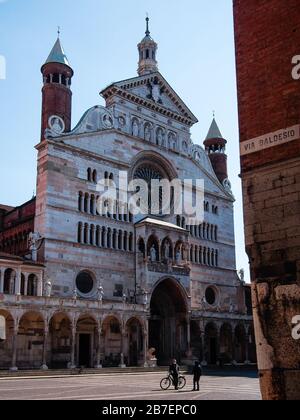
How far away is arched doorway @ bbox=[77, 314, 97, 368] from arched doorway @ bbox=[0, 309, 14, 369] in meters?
5.33

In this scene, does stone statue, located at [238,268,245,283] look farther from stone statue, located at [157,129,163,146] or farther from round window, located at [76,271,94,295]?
round window, located at [76,271,94,295]

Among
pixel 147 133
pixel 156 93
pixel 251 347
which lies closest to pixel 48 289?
pixel 147 133

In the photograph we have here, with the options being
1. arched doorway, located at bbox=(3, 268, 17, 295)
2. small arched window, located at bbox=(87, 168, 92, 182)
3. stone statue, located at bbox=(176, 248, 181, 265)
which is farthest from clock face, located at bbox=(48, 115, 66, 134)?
stone statue, located at bbox=(176, 248, 181, 265)

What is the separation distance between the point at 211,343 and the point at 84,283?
1483 centimetres

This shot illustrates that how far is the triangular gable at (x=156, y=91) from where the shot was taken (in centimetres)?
4512

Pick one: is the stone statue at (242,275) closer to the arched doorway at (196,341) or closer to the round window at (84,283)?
the arched doorway at (196,341)

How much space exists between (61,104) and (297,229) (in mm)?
33388

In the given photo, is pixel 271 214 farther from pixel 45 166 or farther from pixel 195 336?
pixel 195 336

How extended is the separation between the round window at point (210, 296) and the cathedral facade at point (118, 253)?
0.21 m

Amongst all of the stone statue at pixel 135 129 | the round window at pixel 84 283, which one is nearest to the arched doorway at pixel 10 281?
the round window at pixel 84 283

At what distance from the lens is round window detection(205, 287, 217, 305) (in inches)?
1926
